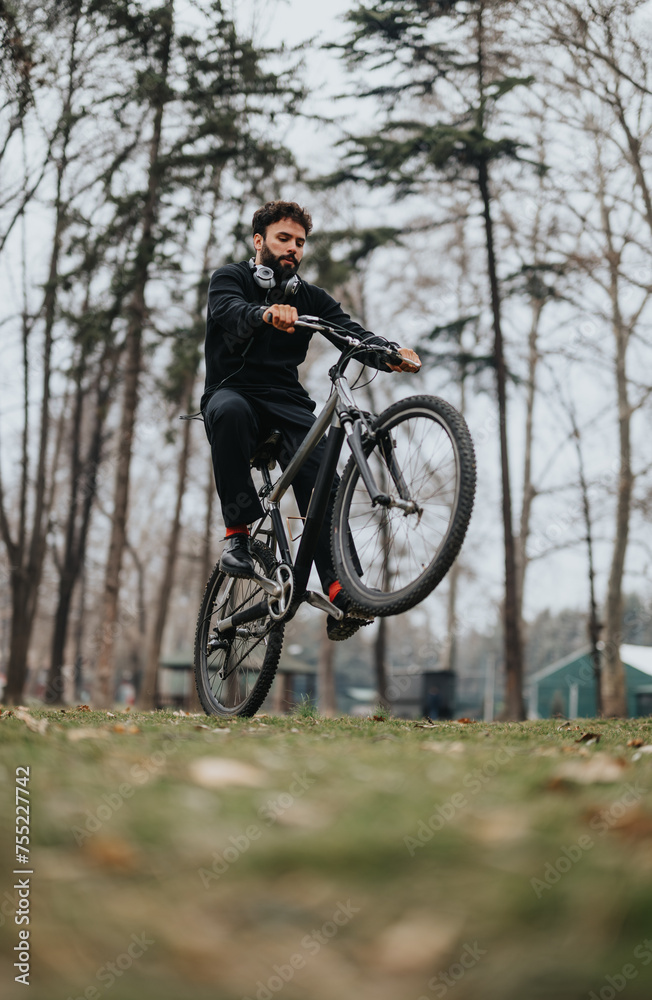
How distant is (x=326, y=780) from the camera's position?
1.87 metres

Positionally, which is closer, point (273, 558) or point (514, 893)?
point (514, 893)

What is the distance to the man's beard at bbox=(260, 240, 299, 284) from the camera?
4699 millimetres

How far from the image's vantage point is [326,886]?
4.39 feet

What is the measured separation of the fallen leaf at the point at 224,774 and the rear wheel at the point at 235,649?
2.37 metres

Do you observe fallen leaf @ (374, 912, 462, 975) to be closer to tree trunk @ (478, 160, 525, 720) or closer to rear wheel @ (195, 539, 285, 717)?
rear wheel @ (195, 539, 285, 717)

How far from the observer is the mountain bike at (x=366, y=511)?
141 inches

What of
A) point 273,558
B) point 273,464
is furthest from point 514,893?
→ point 273,464

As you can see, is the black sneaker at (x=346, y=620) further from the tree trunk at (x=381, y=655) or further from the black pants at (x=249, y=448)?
the tree trunk at (x=381, y=655)

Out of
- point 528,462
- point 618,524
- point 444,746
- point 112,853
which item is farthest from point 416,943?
point 528,462

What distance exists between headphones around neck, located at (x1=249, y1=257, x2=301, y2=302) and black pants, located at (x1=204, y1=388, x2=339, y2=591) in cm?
56

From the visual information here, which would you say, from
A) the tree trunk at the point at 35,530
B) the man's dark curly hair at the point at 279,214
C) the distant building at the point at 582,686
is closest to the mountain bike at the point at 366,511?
the man's dark curly hair at the point at 279,214

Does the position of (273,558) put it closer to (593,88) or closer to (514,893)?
(514,893)

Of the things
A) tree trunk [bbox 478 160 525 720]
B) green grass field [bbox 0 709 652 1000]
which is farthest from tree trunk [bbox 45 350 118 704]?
green grass field [bbox 0 709 652 1000]

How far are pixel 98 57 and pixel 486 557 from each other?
2007 cm
